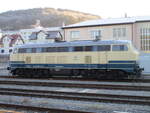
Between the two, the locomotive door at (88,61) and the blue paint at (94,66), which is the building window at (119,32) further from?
the blue paint at (94,66)

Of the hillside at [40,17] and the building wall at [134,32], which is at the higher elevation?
the hillside at [40,17]

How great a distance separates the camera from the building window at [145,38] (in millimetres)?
34062

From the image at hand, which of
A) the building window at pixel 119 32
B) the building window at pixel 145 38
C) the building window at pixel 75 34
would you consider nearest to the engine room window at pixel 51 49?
the building window at pixel 119 32

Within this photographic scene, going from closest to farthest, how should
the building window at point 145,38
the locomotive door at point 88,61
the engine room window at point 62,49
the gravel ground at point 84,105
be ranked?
the gravel ground at point 84,105 < the locomotive door at point 88,61 < the engine room window at point 62,49 < the building window at point 145,38

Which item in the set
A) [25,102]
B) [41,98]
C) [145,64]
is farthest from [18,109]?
[145,64]

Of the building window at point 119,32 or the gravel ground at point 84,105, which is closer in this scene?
the gravel ground at point 84,105

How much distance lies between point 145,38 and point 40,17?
149 m

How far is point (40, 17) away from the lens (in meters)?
176

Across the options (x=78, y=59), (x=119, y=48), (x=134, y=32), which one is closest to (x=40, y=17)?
(x=134, y=32)

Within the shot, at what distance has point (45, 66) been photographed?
2028 centimetres

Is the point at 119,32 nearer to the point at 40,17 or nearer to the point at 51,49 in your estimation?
the point at 51,49

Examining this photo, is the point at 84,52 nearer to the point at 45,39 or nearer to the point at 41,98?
the point at 41,98

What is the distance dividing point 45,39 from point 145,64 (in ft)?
129

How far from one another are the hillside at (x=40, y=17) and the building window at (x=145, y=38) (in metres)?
116
